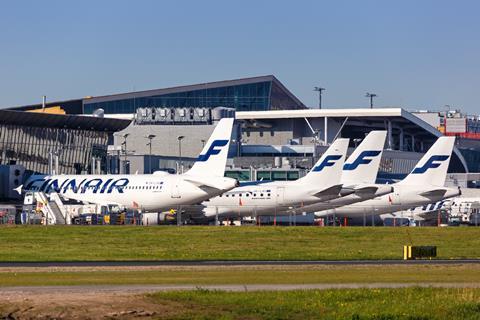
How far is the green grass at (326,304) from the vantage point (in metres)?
33.0

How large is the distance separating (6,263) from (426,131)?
143m

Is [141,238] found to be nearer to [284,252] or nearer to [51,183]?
[284,252]

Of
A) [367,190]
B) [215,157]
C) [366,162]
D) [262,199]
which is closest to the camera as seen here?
[215,157]

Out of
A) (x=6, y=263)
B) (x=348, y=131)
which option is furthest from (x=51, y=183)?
(x=348, y=131)

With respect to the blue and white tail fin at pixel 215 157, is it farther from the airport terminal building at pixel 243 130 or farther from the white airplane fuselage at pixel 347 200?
the airport terminal building at pixel 243 130

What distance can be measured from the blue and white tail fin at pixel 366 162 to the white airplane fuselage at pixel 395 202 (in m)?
2.79

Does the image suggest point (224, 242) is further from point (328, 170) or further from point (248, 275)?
point (328, 170)

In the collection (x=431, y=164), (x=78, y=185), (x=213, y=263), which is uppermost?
(x=431, y=164)

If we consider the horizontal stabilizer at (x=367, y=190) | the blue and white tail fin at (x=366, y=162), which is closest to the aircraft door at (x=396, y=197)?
the blue and white tail fin at (x=366, y=162)

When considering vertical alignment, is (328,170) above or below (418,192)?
above

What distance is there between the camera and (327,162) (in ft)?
346

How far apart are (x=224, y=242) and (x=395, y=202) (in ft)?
133

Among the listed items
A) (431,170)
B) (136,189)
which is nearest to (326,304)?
(136,189)

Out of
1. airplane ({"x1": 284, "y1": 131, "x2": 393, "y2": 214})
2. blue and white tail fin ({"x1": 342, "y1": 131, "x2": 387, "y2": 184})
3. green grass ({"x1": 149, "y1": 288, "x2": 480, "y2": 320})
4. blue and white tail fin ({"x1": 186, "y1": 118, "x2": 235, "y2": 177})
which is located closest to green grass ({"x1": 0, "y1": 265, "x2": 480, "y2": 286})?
green grass ({"x1": 149, "y1": 288, "x2": 480, "y2": 320})
